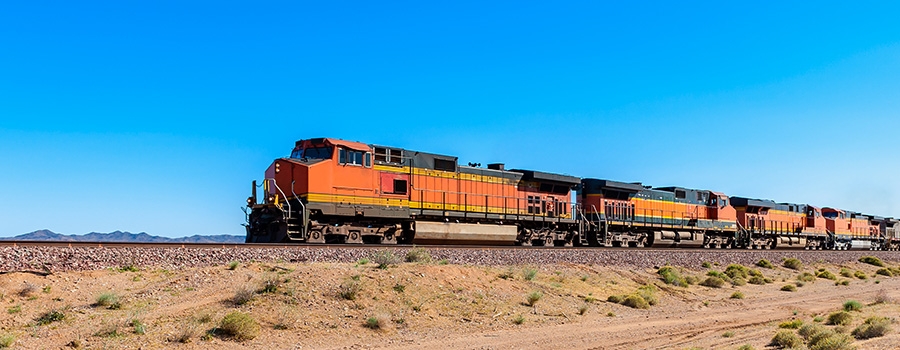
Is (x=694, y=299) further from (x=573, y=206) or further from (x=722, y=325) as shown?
(x=573, y=206)

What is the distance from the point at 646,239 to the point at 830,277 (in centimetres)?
769

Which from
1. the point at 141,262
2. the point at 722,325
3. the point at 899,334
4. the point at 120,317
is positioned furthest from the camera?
the point at 722,325

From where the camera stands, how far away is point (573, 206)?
27.8 m

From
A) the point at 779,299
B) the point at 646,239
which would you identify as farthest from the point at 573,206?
the point at 779,299

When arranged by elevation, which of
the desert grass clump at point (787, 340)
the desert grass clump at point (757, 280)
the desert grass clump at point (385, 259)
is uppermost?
the desert grass clump at point (385, 259)

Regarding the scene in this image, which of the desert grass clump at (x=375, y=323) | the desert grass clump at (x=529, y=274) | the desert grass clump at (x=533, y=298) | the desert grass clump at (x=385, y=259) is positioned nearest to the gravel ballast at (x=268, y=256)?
the desert grass clump at (x=385, y=259)

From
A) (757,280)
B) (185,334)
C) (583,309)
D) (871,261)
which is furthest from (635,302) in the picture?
(871,261)

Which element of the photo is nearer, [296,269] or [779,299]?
[296,269]

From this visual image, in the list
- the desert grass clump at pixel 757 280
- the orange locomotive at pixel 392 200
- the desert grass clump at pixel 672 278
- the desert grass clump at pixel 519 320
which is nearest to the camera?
the desert grass clump at pixel 519 320

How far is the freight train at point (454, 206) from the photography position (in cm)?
1894

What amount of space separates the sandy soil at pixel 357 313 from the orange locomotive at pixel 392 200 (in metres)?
4.67

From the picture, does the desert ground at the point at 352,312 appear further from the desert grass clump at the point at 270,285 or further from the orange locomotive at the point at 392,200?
the orange locomotive at the point at 392,200

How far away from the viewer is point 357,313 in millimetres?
11953

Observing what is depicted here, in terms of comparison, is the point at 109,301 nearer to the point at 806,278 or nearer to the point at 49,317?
the point at 49,317
